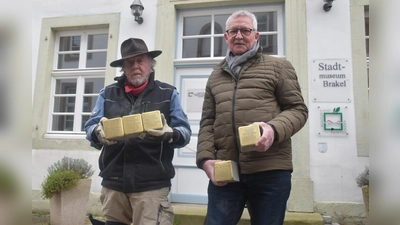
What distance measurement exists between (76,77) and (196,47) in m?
1.97

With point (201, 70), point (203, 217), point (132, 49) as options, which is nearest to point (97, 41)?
point (201, 70)

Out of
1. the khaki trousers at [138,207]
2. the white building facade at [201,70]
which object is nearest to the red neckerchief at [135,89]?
the khaki trousers at [138,207]

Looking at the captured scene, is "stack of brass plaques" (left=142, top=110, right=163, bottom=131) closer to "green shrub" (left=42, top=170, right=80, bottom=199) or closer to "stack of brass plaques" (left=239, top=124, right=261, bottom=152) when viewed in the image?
"stack of brass plaques" (left=239, top=124, right=261, bottom=152)

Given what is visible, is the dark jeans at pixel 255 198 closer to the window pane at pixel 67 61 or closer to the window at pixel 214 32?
the window at pixel 214 32

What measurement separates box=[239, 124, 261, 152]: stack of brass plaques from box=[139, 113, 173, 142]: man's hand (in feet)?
1.74

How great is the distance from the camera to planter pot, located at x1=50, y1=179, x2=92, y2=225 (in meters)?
3.54

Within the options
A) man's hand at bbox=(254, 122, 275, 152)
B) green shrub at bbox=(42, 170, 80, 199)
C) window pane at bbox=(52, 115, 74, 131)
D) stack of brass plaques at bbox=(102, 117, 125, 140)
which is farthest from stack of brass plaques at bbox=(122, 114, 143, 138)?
window pane at bbox=(52, 115, 74, 131)

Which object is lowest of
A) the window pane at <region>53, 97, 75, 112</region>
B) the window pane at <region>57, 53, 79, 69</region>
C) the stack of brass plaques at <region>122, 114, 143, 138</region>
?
the stack of brass plaques at <region>122, 114, 143, 138</region>

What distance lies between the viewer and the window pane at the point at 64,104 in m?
4.70

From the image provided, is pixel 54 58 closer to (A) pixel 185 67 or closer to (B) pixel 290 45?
(A) pixel 185 67

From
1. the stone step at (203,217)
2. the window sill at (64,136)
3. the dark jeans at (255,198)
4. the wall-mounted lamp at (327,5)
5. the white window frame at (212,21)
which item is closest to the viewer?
the dark jeans at (255,198)

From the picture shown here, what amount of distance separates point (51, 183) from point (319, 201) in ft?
10.4

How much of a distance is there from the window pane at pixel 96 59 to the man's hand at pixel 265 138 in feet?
12.3

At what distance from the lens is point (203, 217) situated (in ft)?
11.1
